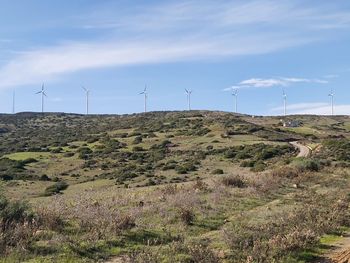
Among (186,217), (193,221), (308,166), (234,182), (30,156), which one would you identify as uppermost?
(308,166)

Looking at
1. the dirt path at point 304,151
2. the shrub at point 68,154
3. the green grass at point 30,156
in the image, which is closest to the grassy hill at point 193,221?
the dirt path at point 304,151

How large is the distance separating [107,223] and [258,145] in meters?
58.2

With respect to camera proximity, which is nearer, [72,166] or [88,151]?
[72,166]

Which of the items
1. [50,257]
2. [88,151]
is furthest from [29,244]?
[88,151]

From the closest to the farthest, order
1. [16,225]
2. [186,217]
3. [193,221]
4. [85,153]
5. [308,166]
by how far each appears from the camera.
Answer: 1. [16,225]
2. [186,217]
3. [193,221]
4. [308,166]
5. [85,153]

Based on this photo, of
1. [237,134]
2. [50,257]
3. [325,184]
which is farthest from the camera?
[237,134]

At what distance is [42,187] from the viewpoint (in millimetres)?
47562

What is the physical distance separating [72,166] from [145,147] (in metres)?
17.9

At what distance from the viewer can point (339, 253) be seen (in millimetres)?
13281

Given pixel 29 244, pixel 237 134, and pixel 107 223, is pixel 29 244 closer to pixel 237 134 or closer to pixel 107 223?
pixel 107 223

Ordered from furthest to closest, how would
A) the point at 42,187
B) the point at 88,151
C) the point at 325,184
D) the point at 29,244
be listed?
the point at 88,151 → the point at 42,187 → the point at 325,184 → the point at 29,244

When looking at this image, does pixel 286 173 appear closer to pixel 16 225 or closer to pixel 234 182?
pixel 234 182

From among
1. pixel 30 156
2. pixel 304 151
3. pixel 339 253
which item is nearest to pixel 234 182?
pixel 339 253

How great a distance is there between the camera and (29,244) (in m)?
12.6
